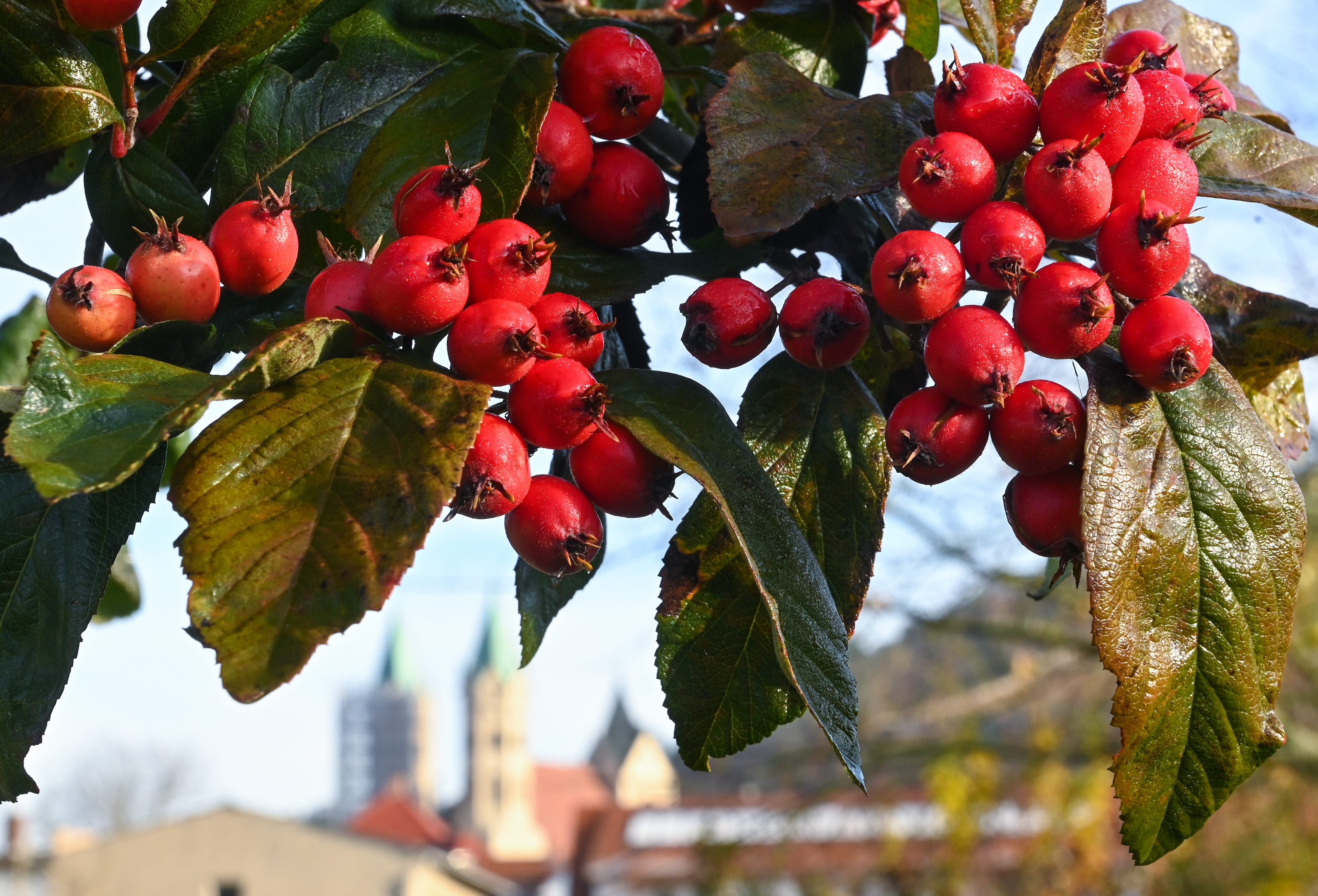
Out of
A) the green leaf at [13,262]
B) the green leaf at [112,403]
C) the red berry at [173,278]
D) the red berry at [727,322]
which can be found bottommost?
the green leaf at [13,262]

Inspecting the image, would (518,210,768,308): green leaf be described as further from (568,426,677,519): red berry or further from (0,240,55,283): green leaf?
(0,240,55,283): green leaf

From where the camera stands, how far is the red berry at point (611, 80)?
0.90 metres

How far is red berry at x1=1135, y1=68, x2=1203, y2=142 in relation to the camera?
86 cm

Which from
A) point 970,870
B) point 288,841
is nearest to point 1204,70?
point 970,870

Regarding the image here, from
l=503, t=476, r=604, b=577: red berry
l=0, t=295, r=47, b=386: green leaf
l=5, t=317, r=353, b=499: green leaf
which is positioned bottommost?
l=0, t=295, r=47, b=386: green leaf

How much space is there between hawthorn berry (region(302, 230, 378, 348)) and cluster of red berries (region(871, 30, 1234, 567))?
0.35m

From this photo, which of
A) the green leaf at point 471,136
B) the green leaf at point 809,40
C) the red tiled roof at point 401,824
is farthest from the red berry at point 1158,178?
the red tiled roof at point 401,824

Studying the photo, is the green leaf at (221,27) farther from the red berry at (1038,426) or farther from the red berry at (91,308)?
the red berry at (1038,426)

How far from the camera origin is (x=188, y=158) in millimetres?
928

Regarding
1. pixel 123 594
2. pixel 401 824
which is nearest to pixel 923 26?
pixel 123 594

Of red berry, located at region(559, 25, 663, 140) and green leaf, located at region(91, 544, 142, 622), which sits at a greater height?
red berry, located at region(559, 25, 663, 140)

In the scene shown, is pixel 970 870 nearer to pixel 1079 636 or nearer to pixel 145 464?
pixel 1079 636

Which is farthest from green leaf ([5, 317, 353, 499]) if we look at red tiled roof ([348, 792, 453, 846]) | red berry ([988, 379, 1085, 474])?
red tiled roof ([348, 792, 453, 846])

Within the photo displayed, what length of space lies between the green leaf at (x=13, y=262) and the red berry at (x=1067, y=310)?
82cm
